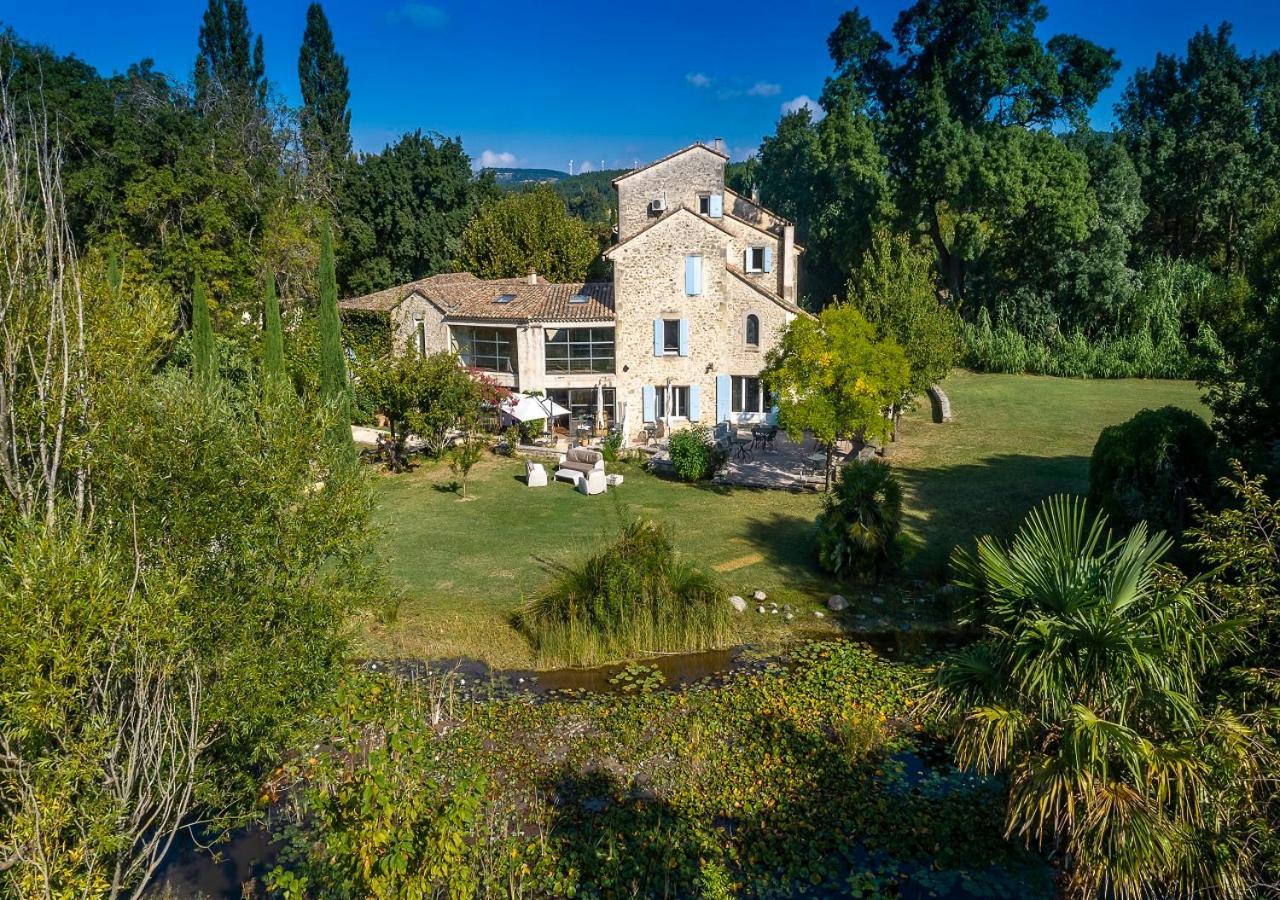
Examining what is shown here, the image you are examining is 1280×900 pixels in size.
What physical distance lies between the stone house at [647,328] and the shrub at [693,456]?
247 inches

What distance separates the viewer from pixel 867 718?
42.6 ft

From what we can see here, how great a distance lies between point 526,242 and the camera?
46031 mm

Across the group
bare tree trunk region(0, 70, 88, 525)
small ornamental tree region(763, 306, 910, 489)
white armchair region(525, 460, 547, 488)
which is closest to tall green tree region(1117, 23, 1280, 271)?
small ornamental tree region(763, 306, 910, 489)

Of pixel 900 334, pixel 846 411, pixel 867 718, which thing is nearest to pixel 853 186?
pixel 900 334

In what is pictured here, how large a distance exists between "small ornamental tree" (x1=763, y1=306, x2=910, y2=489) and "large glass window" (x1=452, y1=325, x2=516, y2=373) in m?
14.0

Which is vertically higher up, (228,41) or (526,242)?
(228,41)

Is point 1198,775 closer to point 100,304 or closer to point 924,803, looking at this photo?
point 924,803

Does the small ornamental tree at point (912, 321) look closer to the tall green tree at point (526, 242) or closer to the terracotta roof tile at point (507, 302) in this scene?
the terracotta roof tile at point (507, 302)

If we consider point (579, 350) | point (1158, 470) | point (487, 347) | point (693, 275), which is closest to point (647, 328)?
point (693, 275)

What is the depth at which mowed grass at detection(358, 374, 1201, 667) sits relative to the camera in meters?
16.9

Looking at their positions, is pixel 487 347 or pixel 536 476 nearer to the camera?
pixel 536 476

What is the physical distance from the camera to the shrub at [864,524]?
18266mm

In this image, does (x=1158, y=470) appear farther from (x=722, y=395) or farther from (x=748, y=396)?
(x=748, y=396)

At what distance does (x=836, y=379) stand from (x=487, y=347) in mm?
16729
